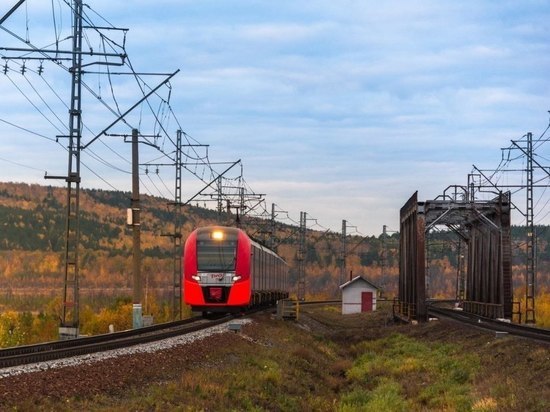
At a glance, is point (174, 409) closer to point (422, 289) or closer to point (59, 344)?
point (59, 344)

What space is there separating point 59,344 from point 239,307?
51.7ft

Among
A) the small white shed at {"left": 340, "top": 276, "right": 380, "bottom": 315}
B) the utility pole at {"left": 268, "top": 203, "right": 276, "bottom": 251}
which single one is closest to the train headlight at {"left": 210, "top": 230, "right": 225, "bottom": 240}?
the utility pole at {"left": 268, "top": 203, "right": 276, "bottom": 251}

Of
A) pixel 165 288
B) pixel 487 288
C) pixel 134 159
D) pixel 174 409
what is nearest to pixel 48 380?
pixel 174 409

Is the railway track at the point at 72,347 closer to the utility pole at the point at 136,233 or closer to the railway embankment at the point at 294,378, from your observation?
the railway embankment at the point at 294,378

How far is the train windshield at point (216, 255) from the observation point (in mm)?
38781

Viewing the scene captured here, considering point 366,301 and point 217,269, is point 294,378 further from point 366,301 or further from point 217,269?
point 366,301

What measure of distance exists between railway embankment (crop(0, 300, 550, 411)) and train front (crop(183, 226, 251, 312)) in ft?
9.34

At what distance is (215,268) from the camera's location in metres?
38.8

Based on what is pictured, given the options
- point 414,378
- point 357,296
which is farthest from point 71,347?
point 357,296

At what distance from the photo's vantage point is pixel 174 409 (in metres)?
15.6

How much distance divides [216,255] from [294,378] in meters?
14.8

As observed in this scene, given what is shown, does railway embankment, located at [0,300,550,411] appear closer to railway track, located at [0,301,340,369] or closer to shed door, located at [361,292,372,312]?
railway track, located at [0,301,340,369]

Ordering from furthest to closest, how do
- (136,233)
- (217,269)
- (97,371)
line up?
(217,269)
(136,233)
(97,371)

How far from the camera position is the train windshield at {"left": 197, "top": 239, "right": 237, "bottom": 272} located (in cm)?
3878
